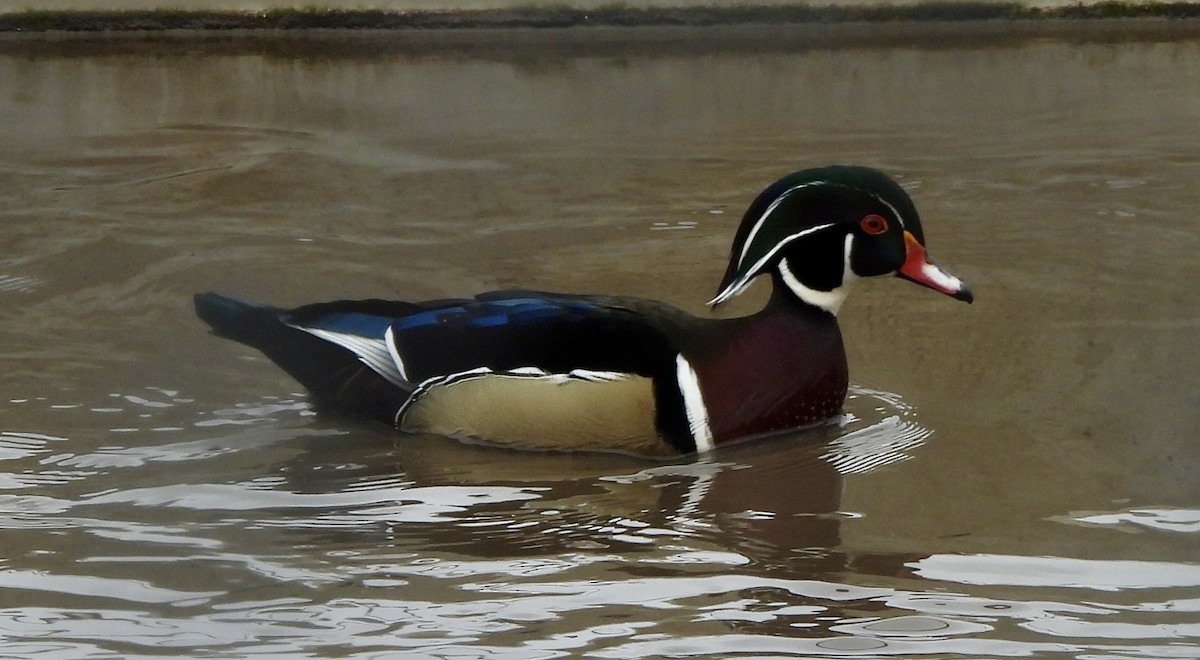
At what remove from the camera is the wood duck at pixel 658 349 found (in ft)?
15.4

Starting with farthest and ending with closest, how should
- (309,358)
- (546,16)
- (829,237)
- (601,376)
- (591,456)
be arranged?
(546,16), (309,358), (829,237), (591,456), (601,376)

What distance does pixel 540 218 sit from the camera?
25.1 ft

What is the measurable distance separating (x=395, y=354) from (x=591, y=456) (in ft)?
2.28

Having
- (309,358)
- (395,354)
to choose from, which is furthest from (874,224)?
(309,358)

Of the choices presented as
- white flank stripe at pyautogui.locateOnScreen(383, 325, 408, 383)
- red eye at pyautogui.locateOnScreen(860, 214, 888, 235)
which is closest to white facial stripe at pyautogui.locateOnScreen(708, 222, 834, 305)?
red eye at pyautogui.locateOnScreen(860, 214, 888, 235)

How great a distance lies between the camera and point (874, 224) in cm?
488

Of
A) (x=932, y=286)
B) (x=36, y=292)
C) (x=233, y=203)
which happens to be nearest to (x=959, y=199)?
(x=932, y=286)

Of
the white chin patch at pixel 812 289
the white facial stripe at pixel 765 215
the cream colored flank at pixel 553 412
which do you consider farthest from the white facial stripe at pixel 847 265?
the cream colored flank at pixel 553 412

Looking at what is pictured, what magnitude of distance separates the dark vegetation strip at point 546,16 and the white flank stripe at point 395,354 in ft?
26.1

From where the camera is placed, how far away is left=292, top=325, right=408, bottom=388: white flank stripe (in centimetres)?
497

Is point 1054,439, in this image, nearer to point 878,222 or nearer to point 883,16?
point 878,222

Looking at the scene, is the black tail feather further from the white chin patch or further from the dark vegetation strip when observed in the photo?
the dark vegetation strip

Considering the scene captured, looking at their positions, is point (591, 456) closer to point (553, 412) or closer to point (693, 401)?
point (553, 412)

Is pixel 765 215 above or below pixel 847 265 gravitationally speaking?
above
